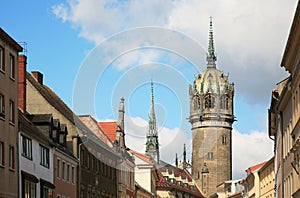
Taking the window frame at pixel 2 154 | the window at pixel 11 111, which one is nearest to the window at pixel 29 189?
the window at pixel 11 111

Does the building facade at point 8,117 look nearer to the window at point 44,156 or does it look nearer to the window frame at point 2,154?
A: the window frame at point 2,154

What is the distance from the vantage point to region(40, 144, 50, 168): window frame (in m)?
53.1

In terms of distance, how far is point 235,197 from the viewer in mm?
143750

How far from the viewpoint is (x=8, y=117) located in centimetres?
4550

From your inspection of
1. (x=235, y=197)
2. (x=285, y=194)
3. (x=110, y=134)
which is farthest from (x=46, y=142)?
(x=235, y=197)

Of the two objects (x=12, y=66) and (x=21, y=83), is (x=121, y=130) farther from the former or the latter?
(x=12, y=66)

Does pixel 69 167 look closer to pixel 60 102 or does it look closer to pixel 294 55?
pixel 60 102

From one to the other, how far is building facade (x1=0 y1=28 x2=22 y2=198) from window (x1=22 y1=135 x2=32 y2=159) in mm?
1757

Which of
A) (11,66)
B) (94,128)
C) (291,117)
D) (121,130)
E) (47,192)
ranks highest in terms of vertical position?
(121,130)

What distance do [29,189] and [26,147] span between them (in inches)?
95.6

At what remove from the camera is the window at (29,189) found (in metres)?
48.6

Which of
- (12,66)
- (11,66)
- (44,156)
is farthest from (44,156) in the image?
(11,66)

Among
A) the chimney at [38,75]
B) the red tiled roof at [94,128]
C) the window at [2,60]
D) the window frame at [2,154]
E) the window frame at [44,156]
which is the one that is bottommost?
the window frame at [2,154]

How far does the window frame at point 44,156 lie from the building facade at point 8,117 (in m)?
6.16
